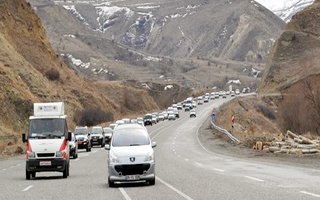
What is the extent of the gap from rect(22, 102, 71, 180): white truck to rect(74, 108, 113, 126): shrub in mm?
61884

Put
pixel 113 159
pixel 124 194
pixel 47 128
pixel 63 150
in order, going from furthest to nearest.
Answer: pixel 47 128 → pixel 63 150 → pixel 113 159 → pixel 124 194

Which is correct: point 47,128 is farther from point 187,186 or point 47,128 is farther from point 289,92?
point 289,92

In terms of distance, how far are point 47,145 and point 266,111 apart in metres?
82.7

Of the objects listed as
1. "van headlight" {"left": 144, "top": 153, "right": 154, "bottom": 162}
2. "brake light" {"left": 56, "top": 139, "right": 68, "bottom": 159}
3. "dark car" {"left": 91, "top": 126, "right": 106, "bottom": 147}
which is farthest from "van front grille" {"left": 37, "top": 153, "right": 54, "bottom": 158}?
"dark car" {"left": 91, "top": 126, "right": 106, "bottom": 147}

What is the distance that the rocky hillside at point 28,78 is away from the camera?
71.8m

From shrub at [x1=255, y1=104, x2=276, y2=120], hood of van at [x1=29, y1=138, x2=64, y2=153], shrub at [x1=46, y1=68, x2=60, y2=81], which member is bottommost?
hood of van at [x1=29, y1=138, x2=64, y2=153]

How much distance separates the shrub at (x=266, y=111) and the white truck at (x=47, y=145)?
78.9 meters

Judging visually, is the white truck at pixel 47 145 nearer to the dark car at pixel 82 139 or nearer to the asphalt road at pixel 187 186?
the asphalt road at pixel 187 186

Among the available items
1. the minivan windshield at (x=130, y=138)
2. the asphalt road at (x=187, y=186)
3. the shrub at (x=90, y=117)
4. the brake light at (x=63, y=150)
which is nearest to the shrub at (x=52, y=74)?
the shrub at (x=90, y=117)

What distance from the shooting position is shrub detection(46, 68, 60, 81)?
93512mm

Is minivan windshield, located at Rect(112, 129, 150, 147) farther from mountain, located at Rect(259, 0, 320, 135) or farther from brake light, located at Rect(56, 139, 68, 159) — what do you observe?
Answer: mountain, located at Rect(259, 0, 320, 135)

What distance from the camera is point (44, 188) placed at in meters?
22.8

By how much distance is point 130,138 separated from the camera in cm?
2348

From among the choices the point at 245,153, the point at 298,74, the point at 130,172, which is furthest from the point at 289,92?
the point at 130,172
